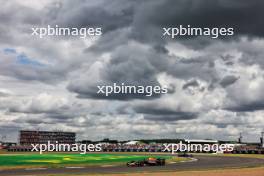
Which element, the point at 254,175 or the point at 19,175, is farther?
the point at 19,175

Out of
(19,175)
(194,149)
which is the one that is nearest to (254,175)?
(19,175)

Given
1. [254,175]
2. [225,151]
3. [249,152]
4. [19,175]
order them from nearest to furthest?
[254,175] < [19,175] < [249,152] < [225,151]

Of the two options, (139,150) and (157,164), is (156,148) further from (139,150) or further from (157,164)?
(157,164)

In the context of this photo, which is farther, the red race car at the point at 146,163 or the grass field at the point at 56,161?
the grass field at the point at 56,161

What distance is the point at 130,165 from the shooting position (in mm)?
58000

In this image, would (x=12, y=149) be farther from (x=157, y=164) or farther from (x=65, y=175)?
(x=65, y=175)

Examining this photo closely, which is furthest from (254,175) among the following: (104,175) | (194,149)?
(194,149)

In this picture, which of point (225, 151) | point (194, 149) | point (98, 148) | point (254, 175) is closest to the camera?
point (254, 175)

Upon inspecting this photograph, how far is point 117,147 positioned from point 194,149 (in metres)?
30.5

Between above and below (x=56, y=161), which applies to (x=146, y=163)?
above

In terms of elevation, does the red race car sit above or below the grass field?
above

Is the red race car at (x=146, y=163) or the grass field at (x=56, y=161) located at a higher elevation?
the red race car at (x=146, y=163)

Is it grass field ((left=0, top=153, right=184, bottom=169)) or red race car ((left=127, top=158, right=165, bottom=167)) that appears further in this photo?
grass field ((left=0, top=153, right=184, bottom=169))

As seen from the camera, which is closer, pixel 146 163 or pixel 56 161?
pixel 146 163
